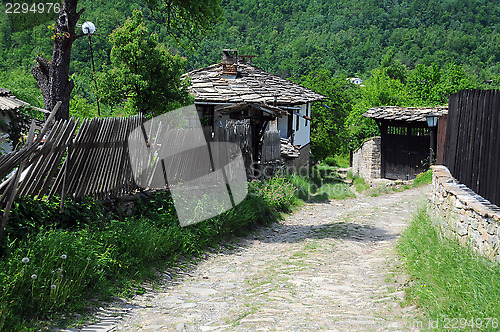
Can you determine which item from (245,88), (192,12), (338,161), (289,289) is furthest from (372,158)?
(338,161)

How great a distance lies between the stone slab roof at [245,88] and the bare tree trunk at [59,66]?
10.6 meters

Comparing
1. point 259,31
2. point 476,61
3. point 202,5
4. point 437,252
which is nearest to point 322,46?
point 259,31

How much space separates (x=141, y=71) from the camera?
13.2 metres

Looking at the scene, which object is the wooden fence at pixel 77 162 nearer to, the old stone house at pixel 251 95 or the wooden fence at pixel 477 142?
the wooden fence at pixel 477 142

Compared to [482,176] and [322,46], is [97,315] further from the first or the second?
[322,46]

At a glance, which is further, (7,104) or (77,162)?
(7,104)

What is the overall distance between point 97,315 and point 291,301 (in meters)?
2.24

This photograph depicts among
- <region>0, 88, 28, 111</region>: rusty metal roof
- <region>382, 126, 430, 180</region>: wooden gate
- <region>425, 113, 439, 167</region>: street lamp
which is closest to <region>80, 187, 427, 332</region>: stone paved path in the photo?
<region>0, 88, 28, 111</region>: rusty metal roof

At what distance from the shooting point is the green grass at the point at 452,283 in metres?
3.77

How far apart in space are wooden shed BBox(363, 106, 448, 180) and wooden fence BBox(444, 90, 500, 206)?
472 inches

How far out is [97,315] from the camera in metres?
4.97

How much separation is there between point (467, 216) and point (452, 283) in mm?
1517

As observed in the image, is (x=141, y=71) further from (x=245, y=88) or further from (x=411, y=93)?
(x=411, y=93)

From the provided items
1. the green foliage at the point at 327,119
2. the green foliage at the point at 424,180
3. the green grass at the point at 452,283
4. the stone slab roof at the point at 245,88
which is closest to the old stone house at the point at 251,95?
the stone slab roof at the point at 245,88
